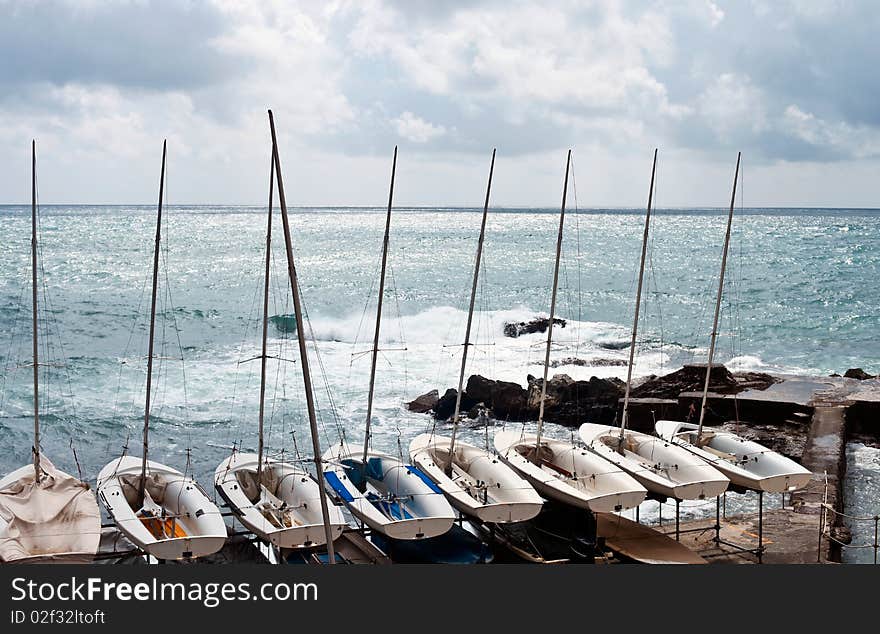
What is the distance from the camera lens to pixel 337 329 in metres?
54.8

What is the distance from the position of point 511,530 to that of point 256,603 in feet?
27.7

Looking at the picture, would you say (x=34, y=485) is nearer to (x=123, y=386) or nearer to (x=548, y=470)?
(x=548, y=470)

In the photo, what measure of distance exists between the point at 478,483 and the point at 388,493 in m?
1.75

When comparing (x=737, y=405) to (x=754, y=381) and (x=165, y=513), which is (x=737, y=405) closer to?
(x=754, y=381)

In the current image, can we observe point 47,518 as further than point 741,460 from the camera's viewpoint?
No

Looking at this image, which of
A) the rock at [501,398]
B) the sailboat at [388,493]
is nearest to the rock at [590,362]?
the rock at [501,398]

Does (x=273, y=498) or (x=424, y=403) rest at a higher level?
(x=273, y=498)

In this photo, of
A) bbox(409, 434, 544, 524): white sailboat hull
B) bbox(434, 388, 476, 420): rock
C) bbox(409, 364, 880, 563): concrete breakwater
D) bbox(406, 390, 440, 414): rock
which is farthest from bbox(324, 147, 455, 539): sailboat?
bbox(406, 390, 440, 414): rock

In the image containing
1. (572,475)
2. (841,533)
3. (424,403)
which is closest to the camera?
(572,475)

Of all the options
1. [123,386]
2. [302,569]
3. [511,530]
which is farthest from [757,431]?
[123,386]

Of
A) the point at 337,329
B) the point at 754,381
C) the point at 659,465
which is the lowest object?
the point at 337,329

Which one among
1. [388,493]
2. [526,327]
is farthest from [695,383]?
[526,327]

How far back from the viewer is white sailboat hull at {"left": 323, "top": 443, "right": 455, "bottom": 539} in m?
15.5

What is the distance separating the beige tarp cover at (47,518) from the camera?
48.2 feet
